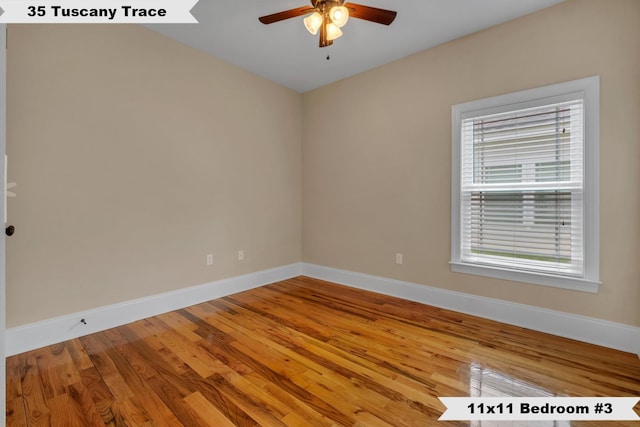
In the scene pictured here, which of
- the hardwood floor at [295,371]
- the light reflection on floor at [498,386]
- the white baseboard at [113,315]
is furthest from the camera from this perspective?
the white baseboard at [113,315]

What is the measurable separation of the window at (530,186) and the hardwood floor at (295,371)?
58cm

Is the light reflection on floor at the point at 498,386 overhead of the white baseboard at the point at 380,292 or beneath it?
beneath

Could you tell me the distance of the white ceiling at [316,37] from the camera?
2381 millimetres

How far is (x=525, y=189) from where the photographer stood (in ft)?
8.33

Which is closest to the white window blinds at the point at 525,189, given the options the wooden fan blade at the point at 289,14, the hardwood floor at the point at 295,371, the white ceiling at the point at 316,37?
the hardwood floor at the point at 295,371

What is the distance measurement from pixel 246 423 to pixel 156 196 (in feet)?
7.22

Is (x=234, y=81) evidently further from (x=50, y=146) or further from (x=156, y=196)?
(x=50, y=146)

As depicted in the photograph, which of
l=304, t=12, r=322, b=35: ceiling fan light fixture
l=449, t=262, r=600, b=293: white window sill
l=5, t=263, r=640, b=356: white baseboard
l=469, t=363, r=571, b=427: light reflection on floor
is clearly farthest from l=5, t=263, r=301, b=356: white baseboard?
l=304, t=12, r=322, b=35: ceiling fan light fixture

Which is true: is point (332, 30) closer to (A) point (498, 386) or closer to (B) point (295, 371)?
(B) point (295, 371)

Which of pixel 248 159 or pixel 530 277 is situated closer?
pixel 530 277

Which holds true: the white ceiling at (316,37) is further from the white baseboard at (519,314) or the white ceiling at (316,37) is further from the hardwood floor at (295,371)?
the hardwood floor at (295,371)

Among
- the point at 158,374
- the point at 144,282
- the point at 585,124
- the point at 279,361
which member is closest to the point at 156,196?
the point at 144,282

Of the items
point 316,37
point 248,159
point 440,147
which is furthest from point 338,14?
point 248,159

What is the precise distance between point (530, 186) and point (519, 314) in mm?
1135
